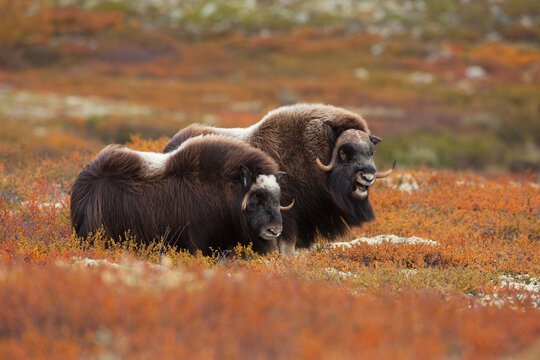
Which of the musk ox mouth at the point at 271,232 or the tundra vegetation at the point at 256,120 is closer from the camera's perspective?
the tundra vegetation at the point at 256,120

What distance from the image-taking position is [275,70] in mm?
30281

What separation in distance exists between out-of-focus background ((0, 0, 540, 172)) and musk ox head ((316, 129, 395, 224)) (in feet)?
19.7

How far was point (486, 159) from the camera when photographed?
1755cm

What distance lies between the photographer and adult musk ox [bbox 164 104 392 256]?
6031mm

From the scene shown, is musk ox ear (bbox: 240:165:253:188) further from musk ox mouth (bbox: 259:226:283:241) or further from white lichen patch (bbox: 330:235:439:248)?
white lichen patch (bbox: 330:235:439:248)

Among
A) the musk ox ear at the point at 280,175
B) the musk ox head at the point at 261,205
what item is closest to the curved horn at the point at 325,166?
the musk ox ear at the point at 280,175

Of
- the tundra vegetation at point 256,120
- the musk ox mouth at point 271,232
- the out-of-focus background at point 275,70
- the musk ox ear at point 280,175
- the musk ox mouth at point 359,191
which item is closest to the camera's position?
the tundra vegetation at point 256,120

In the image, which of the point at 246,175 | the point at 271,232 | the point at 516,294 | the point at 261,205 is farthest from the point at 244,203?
the point at 516,294

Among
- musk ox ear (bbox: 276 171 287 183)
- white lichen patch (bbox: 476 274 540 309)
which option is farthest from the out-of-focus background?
white lichen patch (bbox: 476 274 540 309)

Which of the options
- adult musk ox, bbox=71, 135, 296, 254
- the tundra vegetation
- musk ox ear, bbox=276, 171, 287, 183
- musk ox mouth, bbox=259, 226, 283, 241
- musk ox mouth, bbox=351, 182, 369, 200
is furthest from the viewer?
musk ox mouth, bbox=351, 182, 369, 200

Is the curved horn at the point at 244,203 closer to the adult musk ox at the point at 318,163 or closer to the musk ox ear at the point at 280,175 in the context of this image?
the musk ox ear at the point at 280,175

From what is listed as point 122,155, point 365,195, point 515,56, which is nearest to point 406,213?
point 365,195

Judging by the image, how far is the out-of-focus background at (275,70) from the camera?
58.3 ft

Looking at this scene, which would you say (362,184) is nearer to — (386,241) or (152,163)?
(386,241)
